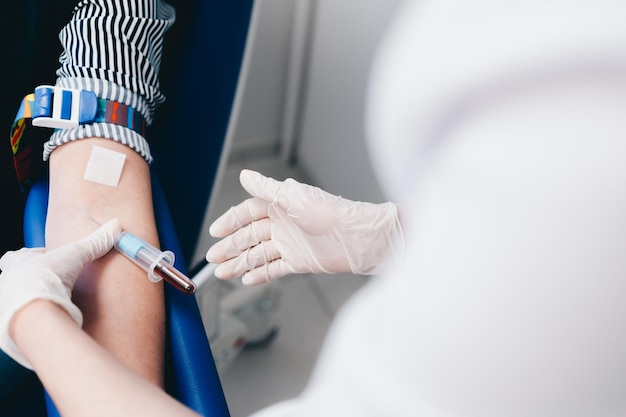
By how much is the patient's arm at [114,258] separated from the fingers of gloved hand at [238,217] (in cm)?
11

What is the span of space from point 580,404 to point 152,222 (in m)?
0.70

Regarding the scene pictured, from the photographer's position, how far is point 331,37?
5.58 ft

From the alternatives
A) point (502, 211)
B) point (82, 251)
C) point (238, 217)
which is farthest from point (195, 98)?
point (502, 211)

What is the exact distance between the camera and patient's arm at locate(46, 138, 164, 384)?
0.81 m

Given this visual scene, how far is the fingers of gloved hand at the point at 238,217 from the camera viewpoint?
3.00ft

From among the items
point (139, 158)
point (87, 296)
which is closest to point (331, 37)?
point (139, 158)

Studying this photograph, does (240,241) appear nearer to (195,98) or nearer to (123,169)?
(123,169)

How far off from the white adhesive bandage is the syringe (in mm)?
114

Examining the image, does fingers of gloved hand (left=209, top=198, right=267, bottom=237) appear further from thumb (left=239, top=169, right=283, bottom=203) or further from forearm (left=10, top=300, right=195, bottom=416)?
forearm (left=10, top=300, right=195, bottom=416)

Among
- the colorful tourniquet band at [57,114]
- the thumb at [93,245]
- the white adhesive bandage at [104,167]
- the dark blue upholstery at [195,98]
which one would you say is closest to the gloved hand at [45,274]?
the thumb at [93,245]

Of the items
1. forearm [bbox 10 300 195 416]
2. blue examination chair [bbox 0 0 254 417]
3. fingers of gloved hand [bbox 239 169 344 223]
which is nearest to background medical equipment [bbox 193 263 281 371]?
blue examination chair [bbox 0 0 254 417]

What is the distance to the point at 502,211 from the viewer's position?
40 centimetres

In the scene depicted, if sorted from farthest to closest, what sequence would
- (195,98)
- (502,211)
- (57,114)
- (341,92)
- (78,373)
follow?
(341,92) → (195,98) → (57,114) → (78,373) → (502,211)

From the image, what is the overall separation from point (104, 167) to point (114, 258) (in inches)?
6.6
